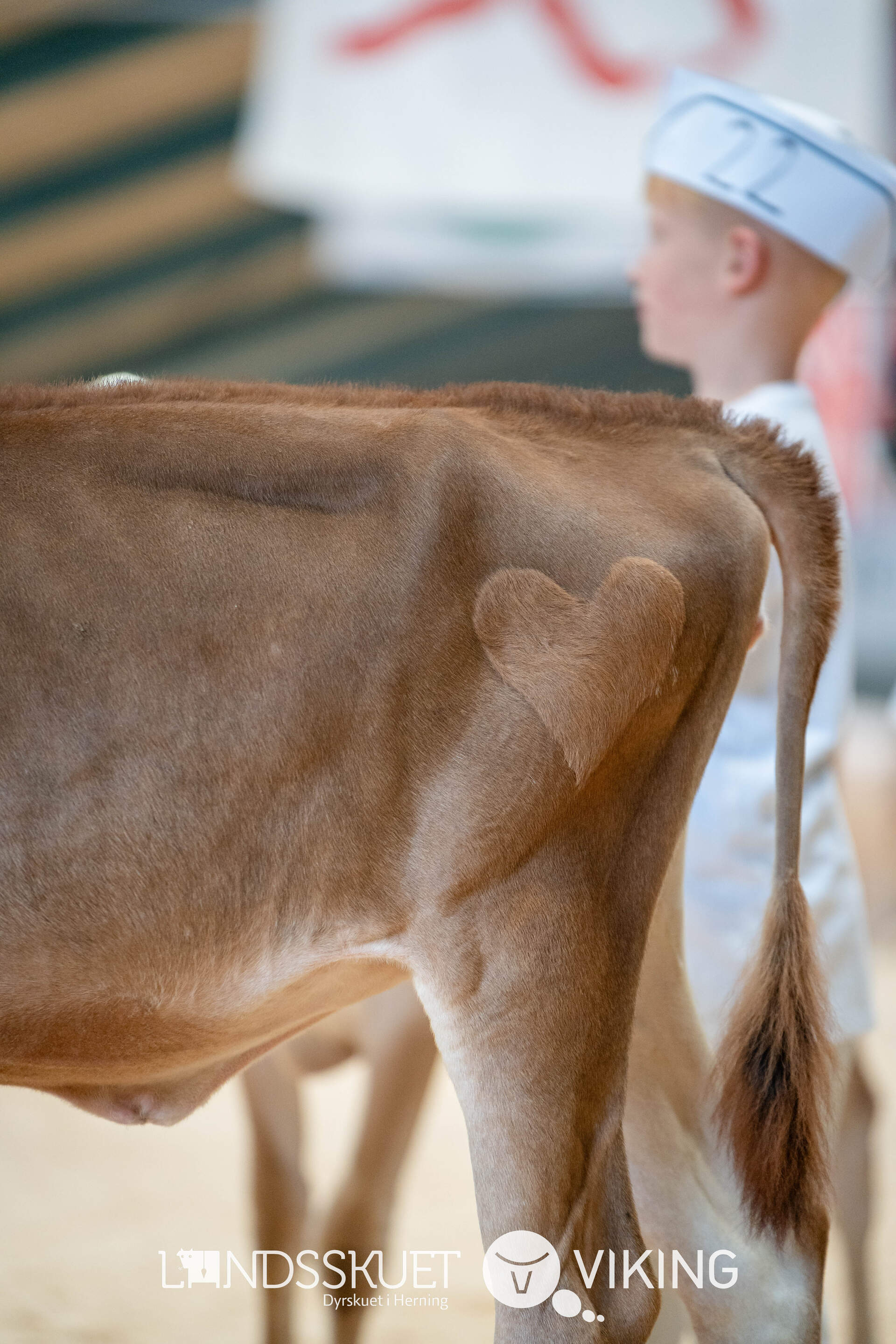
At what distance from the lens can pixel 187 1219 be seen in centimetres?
293

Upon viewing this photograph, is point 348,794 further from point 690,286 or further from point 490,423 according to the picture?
point 690,286

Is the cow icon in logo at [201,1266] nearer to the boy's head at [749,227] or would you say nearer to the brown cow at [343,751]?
the brown cow at [343,751]

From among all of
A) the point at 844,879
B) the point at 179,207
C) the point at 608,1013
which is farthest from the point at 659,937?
the point at 179,207

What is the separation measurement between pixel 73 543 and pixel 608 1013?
2.36 feet

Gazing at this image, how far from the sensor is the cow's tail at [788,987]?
1.55 metres

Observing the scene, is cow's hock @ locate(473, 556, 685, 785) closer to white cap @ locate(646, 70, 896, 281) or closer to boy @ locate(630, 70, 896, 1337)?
boy @ locate(630, 70, 896, 1337)

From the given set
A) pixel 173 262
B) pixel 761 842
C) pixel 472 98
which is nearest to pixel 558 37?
pixel 472 98

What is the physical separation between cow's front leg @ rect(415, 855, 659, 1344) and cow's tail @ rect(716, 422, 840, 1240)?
0.27m

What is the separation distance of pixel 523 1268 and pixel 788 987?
446 millimetres

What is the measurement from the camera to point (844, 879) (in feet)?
6.53

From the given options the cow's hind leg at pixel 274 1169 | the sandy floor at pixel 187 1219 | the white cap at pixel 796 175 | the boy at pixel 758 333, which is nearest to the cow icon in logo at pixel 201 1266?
the sandy floor at pixel 187 1219

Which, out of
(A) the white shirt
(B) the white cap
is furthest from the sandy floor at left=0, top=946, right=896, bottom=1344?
(B) the white cap

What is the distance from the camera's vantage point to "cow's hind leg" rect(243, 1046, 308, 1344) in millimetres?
2252

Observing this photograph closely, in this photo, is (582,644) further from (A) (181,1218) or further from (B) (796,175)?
(A) (181,1218)
